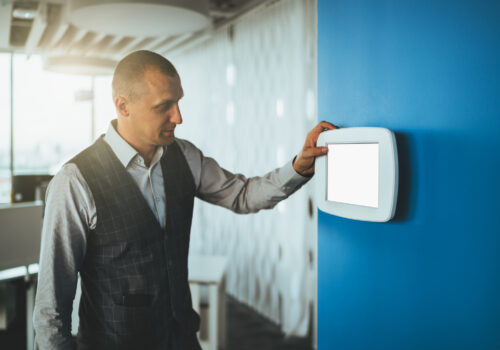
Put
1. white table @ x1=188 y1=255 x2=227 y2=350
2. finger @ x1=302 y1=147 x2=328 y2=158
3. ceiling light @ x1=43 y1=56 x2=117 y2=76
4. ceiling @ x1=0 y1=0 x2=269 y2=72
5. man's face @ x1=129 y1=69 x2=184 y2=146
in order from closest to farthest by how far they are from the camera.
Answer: finger @ x1=302 y1=147 x2=328 y2=158 → man's face @ x1=129 y1=69 x2=184 y2=146 → white table @ x1=188 y1=255 x2=227 y2=350 → ceiling @ x1=0 y1=0 x2=269 y2=72 → ceiling light @ x1=43 y1=56 x2=117 y2=76

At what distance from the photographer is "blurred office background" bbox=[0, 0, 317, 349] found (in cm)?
317

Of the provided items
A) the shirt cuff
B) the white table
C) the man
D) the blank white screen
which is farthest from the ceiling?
the blank white screen

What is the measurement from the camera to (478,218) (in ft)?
2.16

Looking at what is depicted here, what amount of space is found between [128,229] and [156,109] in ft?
1.24

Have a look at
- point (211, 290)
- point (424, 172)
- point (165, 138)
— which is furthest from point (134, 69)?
point (211, 290)

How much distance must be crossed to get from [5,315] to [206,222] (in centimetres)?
239

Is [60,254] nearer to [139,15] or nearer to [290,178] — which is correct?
[290,178]

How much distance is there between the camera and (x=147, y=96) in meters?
1.22

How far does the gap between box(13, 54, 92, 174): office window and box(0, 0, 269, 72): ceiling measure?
45 cm

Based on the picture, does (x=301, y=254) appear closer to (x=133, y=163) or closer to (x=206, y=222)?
(x=206, y=222)

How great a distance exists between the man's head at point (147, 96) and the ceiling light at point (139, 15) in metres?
1.02

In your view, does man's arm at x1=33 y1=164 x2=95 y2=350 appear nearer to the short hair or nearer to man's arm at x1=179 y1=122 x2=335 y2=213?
the short hair

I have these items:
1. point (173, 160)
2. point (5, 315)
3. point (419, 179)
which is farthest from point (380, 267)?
point (5, 315)

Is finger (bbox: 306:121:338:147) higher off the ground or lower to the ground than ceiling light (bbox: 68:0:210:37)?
lower
